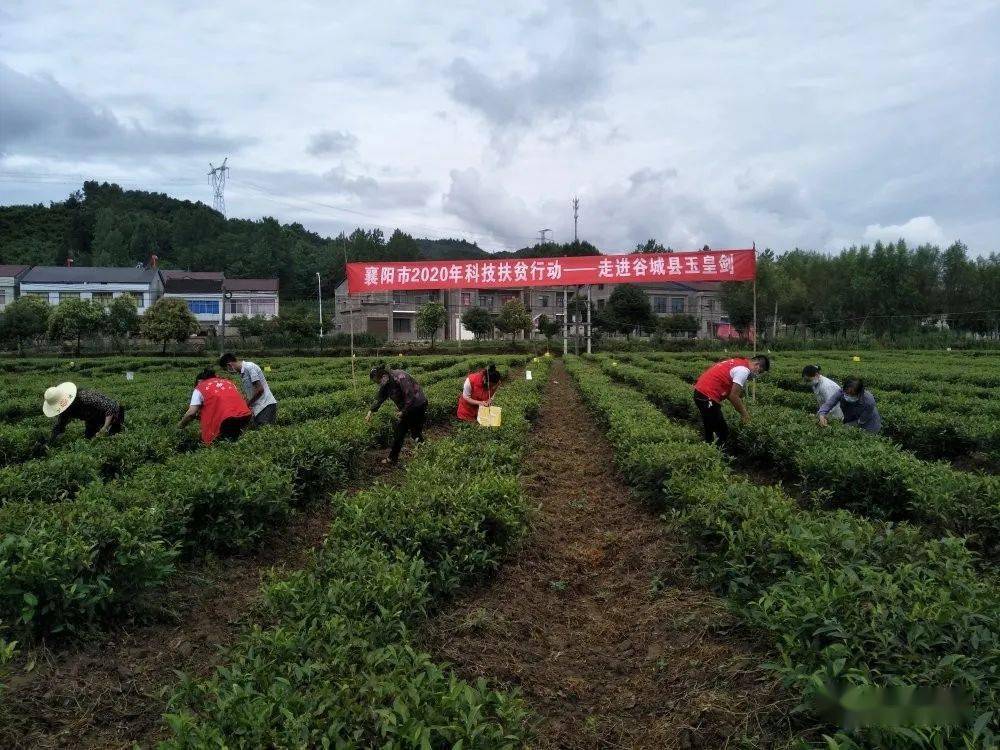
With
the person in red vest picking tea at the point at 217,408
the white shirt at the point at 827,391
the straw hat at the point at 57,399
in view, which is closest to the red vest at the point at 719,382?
the white shirt at the point at 827,391

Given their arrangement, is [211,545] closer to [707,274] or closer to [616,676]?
[616,676]

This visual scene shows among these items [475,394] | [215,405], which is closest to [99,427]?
[215,405]

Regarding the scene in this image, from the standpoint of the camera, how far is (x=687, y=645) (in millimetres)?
3996

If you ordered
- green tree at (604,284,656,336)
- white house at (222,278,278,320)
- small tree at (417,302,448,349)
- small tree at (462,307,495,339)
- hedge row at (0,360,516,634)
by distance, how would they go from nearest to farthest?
hedge row at (0,360,516,634) < small tree at (417,302,448,349) < small tree at (462,307,495,339) < green tree at (604,284,656,336) < white house at (222,278,278,320)

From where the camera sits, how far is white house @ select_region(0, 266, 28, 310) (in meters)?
62.1

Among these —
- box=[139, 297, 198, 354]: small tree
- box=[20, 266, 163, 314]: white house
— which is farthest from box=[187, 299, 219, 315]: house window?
box=[139, 297, 198, 354]: small tree

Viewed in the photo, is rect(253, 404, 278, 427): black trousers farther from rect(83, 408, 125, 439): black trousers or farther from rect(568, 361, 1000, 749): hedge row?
rect(568, 361, 1000, 749): hedge row

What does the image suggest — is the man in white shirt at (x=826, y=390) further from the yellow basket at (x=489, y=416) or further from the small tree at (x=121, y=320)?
the small tree at (x=121, y=320)

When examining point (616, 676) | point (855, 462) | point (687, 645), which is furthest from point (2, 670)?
point (855, 462)

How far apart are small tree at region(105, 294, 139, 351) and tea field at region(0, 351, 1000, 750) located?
160 feet

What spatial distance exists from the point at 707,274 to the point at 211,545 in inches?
1235

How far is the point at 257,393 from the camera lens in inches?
351

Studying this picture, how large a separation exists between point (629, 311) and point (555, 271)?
2971cm

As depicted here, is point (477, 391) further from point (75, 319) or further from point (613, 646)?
point (75, 319)
